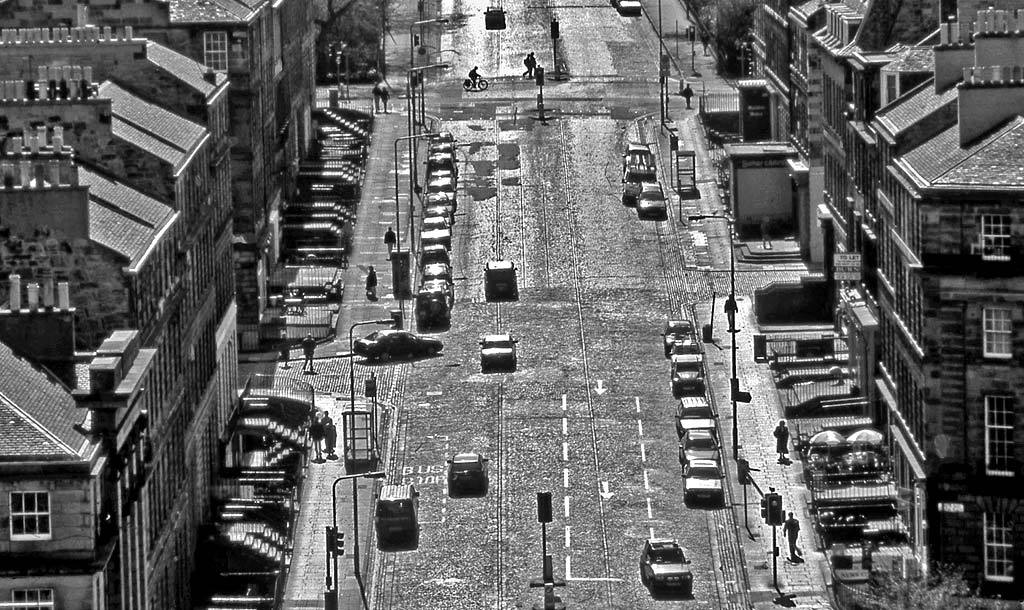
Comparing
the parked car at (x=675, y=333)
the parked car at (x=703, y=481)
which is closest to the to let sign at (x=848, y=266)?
the parked car at (x=675, y=333)

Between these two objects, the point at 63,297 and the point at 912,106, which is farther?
the point at 912,106

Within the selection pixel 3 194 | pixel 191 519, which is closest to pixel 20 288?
pixel 3 194

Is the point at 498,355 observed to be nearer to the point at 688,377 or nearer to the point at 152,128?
the point at 688,377

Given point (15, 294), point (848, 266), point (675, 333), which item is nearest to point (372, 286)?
point (675, 333)

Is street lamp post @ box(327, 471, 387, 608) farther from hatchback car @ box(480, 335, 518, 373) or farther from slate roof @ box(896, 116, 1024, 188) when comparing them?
slate roof @ box(896, 116, 1024, 188)

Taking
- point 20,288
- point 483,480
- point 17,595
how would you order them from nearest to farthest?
1. point 17,595
2. point 20,288
3. point 483,480

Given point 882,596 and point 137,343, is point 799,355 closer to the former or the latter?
point 882,596

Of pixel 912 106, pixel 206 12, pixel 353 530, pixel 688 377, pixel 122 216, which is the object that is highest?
pixel 206 12
